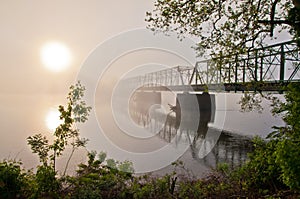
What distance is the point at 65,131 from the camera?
4.22 metres

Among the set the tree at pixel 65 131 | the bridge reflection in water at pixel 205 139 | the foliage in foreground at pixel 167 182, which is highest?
the tree at pixel 65 131

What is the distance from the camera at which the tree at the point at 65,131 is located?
4.15m

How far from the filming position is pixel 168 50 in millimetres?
6418

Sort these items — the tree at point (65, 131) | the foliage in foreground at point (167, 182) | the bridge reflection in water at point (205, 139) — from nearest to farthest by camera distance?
the foliage in foreground at point (167, 182), the tree at point (65, 131), the bridge reflection in water at point (205, 139)

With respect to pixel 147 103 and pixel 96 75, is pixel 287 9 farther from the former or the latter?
pixel 147 103

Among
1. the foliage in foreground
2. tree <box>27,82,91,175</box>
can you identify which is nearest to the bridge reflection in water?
the foliage in foreground

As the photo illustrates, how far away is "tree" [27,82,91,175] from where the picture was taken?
4148mm

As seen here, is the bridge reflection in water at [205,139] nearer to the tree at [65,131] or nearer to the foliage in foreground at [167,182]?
the foliage in foreground at [167,182]

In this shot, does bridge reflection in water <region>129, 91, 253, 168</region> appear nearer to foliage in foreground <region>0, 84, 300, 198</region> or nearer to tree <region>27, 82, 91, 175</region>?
foliage in foreground <region>0, 84, 300, 198</region>

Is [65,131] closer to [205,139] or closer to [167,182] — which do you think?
[167,182]

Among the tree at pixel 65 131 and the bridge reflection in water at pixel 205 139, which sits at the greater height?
the tree at pixel 65 131

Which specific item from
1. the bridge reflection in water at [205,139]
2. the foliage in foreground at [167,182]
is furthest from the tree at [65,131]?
the bridge reflection in water at [205,139]

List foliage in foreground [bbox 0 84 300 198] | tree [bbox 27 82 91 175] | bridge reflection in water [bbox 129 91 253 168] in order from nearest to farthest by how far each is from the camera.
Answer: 1. foliage in foreground [bbox 0 84 300 198]
2. tree [bbox 27 82 91 175]
3. bridge reflection in water [bbox 129 91 253 168]

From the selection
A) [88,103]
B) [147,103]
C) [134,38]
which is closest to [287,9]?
[134,38]
